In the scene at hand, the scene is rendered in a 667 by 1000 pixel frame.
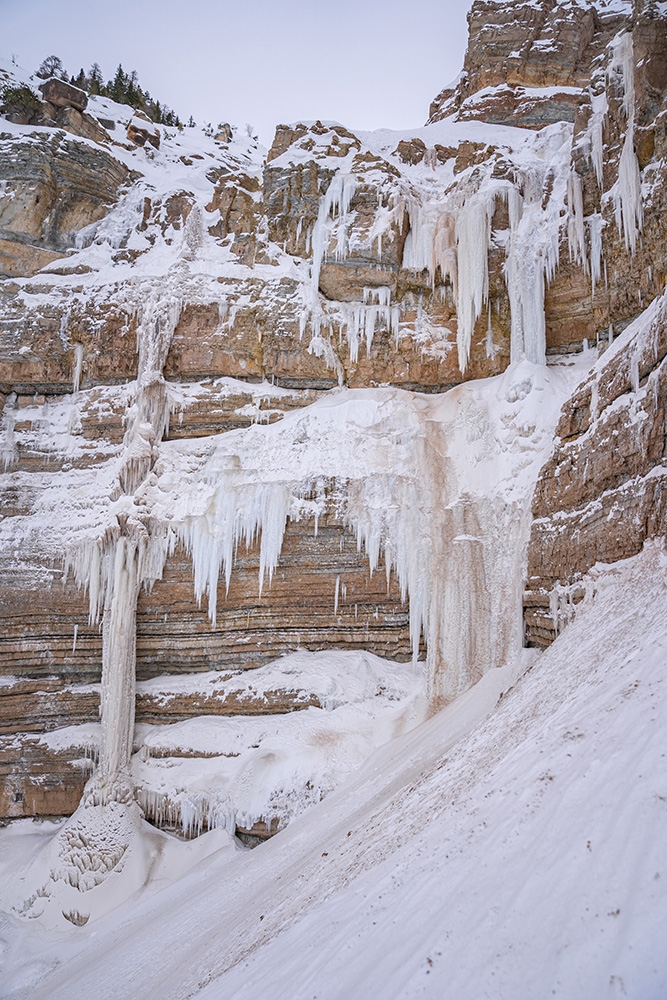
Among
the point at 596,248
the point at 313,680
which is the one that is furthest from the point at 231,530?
the point at 596,248

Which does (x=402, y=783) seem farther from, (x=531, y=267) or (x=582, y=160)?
(x=582, y=160)

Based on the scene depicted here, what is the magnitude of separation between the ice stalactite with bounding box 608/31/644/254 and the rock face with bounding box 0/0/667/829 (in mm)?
44

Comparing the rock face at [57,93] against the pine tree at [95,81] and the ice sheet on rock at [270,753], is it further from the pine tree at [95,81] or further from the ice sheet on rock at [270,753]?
the ice sheet on rock at [270,753]

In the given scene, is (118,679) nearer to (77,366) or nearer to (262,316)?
(77,366)

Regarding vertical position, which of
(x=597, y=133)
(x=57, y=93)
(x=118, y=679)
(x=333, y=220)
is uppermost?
(x=57, y=93)

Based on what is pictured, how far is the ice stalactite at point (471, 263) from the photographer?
583 inches

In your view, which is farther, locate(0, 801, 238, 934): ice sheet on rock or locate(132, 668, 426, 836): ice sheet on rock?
locate(132, 668, 426, 836): ice sheet on rock

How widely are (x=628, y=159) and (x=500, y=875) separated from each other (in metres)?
12.8

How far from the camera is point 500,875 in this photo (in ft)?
11.7

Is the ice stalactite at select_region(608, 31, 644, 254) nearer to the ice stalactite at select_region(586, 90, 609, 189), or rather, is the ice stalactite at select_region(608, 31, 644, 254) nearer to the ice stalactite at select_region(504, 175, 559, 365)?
the ice stalactite at select_region(586, 90, 609, 189)

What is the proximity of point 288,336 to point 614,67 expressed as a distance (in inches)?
336

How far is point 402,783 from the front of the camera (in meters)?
7.81

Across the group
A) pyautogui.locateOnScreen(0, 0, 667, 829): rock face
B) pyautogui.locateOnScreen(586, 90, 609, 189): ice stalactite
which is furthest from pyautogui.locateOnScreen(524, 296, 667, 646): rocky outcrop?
pyautogui.locateOnScreen(586, 90, 609, 189): ice stalactite

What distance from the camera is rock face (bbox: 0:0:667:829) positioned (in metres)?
13.7
